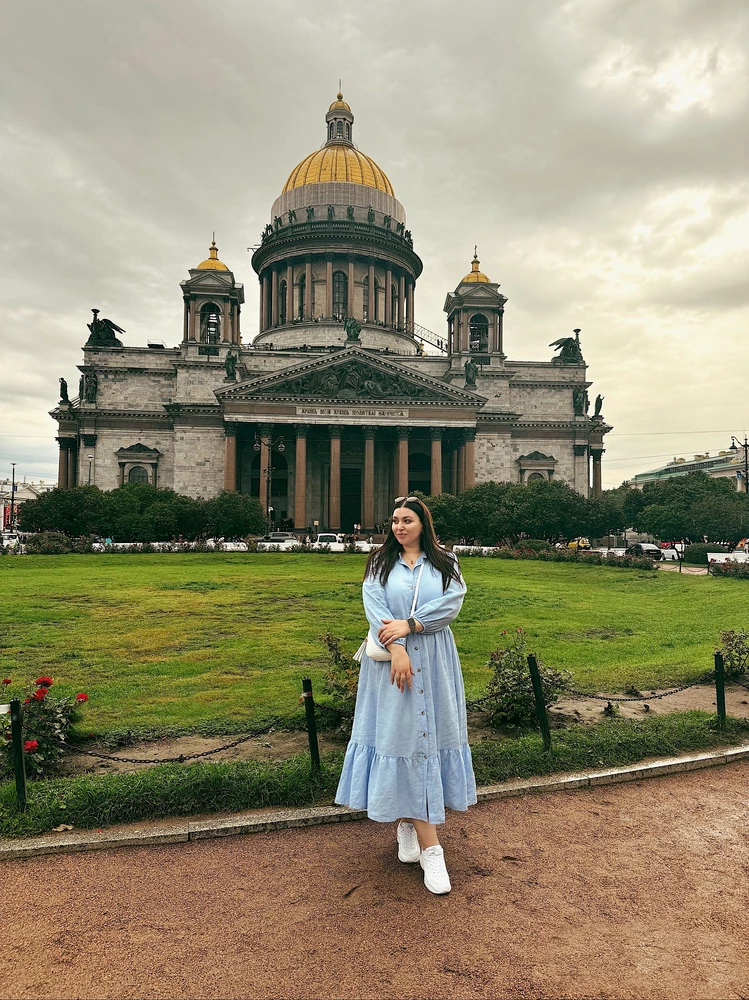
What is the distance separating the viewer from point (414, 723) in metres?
4.47

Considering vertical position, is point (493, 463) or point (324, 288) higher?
point (324, 288)

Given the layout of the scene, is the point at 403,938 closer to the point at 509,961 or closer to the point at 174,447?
the point at 509,961

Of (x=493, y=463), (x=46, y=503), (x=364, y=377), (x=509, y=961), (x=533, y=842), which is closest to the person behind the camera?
(x=509, y=961)

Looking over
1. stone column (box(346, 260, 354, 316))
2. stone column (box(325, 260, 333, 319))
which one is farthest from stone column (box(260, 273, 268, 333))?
stone column (box(346, 260, 354, 316))

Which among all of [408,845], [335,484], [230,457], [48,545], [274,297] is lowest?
[408,845]

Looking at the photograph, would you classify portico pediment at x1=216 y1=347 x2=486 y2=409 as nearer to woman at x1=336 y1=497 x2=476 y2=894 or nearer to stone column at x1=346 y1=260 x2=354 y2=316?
stone column at x1=346 y1=260 x2=354 y2=316

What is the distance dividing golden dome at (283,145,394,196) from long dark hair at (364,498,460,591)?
65699mm

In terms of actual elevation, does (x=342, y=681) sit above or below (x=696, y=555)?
below

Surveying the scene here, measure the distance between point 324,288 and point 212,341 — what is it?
40.7 ft

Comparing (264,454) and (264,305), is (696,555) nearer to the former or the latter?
(264,454)

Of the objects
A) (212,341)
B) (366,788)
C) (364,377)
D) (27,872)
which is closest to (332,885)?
(366,788)

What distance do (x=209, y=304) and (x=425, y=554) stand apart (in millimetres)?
56902

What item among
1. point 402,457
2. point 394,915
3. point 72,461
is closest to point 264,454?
point 402,457

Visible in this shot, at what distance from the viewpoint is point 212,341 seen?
57.3m
